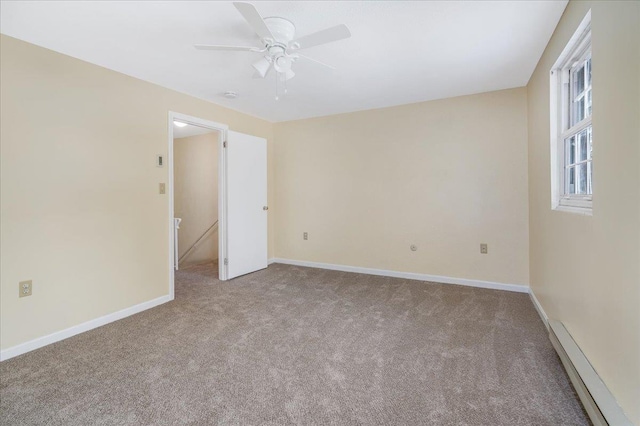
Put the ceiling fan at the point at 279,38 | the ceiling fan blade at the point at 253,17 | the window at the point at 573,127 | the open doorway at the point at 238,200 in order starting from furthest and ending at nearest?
the open doorway at the point at 238,200 → the window at the point at 573,127 → the ceiling fan at the point at 279,38 → the ceiling fan blade at the point at 253,17

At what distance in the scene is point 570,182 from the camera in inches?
90.0

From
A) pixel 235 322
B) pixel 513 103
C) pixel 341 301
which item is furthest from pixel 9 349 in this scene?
pixel 513 103

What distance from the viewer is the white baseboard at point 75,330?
2229mm

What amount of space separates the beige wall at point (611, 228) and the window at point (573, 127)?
0.30ft

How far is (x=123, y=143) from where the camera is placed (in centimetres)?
295

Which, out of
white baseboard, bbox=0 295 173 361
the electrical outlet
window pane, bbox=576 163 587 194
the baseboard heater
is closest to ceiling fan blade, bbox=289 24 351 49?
window pane, bbox=576 163 587 194

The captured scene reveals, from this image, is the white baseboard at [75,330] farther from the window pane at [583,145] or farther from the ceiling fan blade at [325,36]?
the window pane at [583,145]

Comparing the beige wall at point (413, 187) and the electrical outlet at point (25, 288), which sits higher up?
the beige wall at point (413, 187)

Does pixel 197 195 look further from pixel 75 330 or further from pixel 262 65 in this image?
pixel 262 65

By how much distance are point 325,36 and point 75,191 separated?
244 centimetres

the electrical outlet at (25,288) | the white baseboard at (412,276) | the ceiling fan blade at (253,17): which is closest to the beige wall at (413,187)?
the white baseboard at (412,276)

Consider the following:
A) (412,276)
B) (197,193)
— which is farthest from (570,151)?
(197,193)

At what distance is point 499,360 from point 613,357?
2.50 feet

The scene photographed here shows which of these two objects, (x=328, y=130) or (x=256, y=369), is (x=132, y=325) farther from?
(x=328, y=130)
